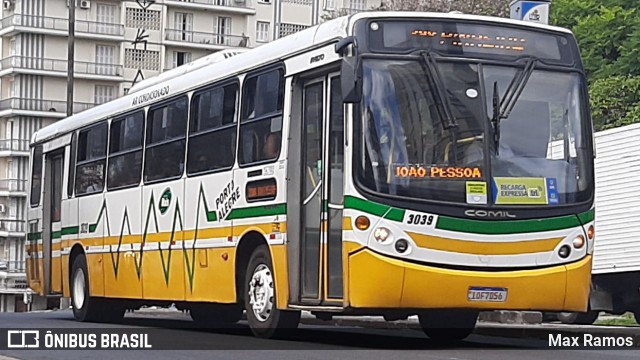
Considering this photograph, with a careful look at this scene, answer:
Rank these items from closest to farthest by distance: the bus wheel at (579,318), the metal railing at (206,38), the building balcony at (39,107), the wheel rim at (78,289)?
the wheel rim at (78,289), the bus wheel at (579,318), the building balcony at (39,107), the metal railing at (206,38)

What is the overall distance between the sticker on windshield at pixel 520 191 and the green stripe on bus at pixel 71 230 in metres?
10.7

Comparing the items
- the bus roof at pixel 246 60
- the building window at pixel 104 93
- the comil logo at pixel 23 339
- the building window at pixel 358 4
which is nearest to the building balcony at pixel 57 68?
the building window at pixel 104 93

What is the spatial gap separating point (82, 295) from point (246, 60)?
7.66m

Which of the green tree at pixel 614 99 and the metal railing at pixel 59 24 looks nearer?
the green tree at pixel 614 99

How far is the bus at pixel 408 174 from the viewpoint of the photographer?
1412 cm

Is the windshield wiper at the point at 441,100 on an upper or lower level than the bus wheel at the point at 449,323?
upper

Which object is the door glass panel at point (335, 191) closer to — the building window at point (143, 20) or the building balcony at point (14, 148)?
the building balcony at point (14, 148)

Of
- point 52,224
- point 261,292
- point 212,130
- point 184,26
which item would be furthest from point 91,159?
point 184,26

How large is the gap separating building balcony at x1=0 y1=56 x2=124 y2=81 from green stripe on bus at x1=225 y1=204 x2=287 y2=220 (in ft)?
234

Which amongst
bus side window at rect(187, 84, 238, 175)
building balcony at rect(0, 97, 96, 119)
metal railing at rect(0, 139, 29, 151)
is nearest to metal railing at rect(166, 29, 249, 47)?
building balcony at rect(0, 97, 96, 119)

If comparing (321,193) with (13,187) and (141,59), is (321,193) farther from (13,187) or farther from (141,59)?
(141,59)

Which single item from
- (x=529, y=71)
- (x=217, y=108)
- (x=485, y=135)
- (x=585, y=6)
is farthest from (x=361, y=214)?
(x=585, y=6)

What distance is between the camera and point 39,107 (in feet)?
289

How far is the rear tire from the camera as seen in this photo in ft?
76.1
